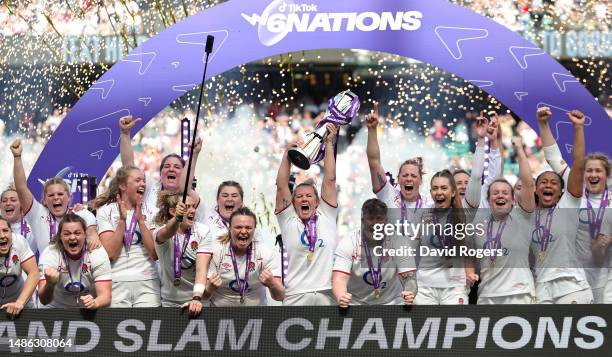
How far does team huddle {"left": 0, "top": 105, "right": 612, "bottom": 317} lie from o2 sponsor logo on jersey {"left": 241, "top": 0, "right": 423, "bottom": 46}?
5.69ft

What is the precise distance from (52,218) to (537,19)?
4261 mm

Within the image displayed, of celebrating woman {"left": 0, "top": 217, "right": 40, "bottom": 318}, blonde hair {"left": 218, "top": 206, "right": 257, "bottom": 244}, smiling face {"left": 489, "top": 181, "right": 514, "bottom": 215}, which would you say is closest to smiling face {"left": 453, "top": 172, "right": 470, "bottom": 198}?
smiling face {"left": 489, "top": 181, "right": 514, "bottom": 215}

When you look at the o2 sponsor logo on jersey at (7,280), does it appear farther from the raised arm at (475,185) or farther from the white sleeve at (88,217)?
the raised arm at (475,185)

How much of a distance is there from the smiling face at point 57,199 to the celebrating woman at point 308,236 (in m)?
1.42

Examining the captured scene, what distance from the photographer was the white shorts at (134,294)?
25.4 feet

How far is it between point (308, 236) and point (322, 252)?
0.42 feet

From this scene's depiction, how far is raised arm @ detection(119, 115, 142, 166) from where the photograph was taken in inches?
346

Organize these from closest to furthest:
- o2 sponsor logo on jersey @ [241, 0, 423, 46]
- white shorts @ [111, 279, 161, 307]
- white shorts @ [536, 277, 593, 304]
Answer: white shorts @ [536, 277, 593, 304] → white shorts @ [111, 279, 161, 307] → o2 sponsor logo on jersey @ [241, 0, 423, 46]

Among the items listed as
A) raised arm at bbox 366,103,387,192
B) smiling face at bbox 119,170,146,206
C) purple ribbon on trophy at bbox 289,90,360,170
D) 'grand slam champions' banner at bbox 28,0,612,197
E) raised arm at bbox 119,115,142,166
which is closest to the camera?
smiling face at bbox 119,170,146,206

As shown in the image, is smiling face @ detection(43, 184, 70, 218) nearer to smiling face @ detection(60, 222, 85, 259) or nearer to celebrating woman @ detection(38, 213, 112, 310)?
celebrating woman @ detection(38, 213, 112, 310)

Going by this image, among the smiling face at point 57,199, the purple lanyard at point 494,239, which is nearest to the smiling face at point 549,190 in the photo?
the purple lanyard at point 494,239

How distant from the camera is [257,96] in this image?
1144 cm

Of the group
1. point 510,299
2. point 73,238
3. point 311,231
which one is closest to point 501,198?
point 510,299

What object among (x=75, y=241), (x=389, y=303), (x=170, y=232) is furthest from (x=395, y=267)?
(x=75, y=241)
